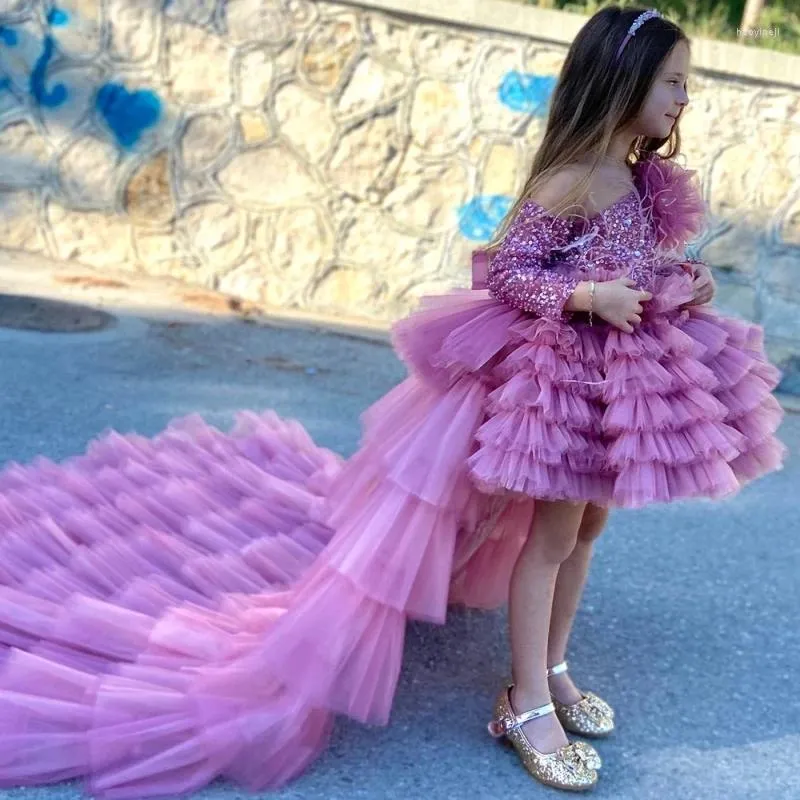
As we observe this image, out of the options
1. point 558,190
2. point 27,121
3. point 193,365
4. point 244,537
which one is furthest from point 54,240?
point 558,190

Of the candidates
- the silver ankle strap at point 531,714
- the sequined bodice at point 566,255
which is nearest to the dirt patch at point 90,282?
the sequined bodice at point 566,255

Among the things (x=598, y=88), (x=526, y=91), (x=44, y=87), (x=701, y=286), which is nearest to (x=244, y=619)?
(x=701, y=286)

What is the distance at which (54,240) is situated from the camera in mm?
5488

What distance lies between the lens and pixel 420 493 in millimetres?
1910

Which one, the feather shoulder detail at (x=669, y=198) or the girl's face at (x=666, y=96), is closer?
the girl's face at (x=666, y=96)

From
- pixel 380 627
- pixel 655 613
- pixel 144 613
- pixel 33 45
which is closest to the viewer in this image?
pixel 380 627

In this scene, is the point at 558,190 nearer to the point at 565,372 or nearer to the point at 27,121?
the point at 565,372

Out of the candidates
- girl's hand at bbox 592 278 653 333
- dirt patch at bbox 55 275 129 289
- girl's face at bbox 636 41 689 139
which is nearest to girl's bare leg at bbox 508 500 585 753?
girl's hand at bbox 592 278 653 333

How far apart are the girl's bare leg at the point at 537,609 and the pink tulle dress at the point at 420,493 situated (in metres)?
0.11

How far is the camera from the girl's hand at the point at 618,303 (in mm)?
1881

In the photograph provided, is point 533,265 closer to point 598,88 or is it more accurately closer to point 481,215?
point 598,88

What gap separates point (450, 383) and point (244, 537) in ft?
2.72

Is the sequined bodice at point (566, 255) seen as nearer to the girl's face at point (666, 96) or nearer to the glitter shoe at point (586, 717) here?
the girl's face at point (666, 96)

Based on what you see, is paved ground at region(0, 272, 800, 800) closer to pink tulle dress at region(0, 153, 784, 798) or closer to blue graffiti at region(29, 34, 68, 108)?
pink tulle dress at region(0, 153, 784, 798)
